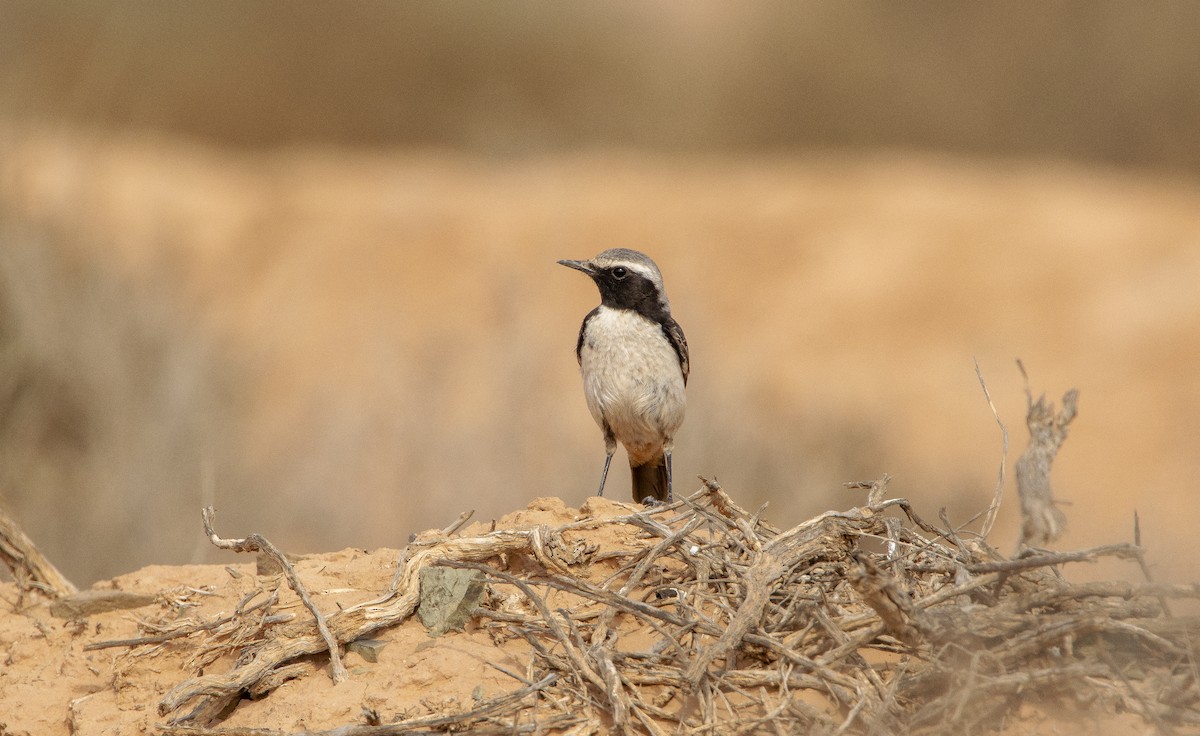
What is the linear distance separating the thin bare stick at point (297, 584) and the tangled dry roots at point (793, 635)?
0.17 ft

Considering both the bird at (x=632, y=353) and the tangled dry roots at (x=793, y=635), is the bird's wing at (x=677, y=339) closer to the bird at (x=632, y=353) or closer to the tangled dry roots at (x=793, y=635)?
the bird at (x=632, y=353)

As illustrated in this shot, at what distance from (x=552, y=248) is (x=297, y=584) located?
70.0 ft

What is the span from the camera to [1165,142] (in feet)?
93.7

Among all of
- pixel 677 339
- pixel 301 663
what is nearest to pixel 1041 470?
pixel 301 663

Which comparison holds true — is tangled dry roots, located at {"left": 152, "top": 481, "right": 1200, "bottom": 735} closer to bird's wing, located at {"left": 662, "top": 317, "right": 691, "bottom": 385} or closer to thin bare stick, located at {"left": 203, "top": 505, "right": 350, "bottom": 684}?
thin bare stick, located at {"left": 203, "top": 505, "right": 350, "bottom": 684}

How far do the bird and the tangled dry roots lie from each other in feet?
9.85

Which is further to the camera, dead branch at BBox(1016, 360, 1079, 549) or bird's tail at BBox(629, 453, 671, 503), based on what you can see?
bird's tail at BBox(629, 453, 671, 503)

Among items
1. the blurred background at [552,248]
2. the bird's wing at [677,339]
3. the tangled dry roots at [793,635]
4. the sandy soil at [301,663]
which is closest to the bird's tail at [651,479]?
the bird's wing at [677,339]

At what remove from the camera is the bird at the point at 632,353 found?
7.52 m

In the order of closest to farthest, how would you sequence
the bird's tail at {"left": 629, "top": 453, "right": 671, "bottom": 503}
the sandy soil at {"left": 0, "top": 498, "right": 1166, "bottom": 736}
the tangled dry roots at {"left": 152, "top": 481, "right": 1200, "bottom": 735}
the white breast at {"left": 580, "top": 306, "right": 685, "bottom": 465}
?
→ the tangled dry roots at {"left": 152, "top": 481, "right": 1200, "bottom": 735}
the sandy soil at {"left": 0, "top": 498, "right": 1166, "bottom": 736}
the white breast at {"left": 580, "top": 306, "right": 685, "bottom": 465}
the bird's tail at {"left": 629, "top": 453, "right": 671, "bottom": 503}

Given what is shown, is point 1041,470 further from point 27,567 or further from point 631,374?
point 631,374

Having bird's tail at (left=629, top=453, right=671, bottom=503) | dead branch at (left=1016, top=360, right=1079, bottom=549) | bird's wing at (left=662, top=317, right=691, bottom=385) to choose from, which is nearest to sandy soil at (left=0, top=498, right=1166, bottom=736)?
dead branch at (left=1016, top=360, right=1079, bottom=549)

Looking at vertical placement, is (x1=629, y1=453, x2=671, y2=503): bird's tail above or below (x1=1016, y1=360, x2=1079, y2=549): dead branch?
below

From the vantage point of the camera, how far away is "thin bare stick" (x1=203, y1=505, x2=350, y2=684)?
4117 mm
